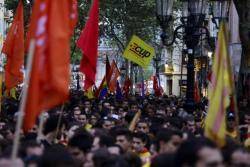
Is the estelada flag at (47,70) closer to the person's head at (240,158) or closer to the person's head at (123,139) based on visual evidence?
the person's head at (240,158)

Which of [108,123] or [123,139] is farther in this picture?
[108,123]

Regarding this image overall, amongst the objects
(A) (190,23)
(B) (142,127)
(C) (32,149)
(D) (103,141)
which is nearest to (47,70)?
(C) (32,149)

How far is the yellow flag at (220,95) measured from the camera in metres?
7.77

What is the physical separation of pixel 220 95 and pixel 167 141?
803 mm

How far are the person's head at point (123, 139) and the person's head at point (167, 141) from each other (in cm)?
63

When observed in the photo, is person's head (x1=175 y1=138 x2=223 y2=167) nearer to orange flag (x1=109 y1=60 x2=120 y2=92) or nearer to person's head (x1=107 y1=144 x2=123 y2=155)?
person's head (x1=107 y1=144 x2=123 y2=155)

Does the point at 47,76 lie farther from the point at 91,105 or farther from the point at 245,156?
the point at 91,105

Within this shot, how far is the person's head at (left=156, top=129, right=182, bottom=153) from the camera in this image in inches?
326

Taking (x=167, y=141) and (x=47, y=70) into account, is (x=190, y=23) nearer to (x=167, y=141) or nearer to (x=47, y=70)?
(x=167, y=141)

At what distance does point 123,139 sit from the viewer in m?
9.09

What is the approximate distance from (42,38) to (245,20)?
42.0 feet

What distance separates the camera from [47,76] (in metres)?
7.04

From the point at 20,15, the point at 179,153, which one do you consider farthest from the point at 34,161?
the point at 20,15

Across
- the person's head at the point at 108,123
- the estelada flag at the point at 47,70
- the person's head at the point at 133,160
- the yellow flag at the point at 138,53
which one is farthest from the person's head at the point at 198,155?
the yellow flag at the point at 138,53
